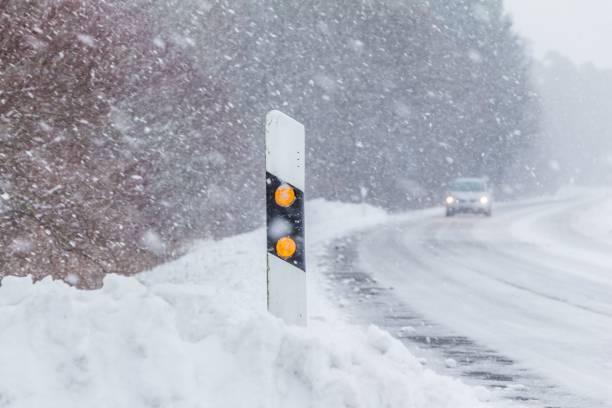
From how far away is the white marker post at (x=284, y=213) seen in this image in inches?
197

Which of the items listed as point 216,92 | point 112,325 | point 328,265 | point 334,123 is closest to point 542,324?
point 112,325

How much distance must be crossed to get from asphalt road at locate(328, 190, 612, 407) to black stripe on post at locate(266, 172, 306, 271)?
77.9 inches

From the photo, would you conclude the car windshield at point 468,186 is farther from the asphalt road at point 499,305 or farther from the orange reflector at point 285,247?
the orange reflector at point 285,247

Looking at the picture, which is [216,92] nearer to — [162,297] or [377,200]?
[162,297]

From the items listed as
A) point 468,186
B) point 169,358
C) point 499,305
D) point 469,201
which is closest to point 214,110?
point 499,305

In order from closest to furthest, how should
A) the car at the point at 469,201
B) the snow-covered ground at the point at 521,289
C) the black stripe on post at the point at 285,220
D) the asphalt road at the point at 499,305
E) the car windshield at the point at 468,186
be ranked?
the black stripe on post at the point at 285,220 < the asphalt road at the point at 499,305 < the snow-covered ground at the point at 521,289 < the car at the point at 469,201 < the car windshield at the point at 468,186

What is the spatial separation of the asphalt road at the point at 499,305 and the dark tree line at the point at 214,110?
3.35 m

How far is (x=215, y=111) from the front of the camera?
68.5ft

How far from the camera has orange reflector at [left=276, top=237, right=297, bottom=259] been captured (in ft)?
16.5

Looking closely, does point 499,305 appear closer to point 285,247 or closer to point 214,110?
point 285,247

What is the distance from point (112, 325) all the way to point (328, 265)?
12.3 m

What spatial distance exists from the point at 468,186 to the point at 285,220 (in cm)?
3393

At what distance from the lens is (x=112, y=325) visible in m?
4.46

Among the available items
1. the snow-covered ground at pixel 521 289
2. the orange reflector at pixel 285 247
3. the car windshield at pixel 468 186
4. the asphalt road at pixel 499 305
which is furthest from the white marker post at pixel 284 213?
the car windshield at pixel 468 186
